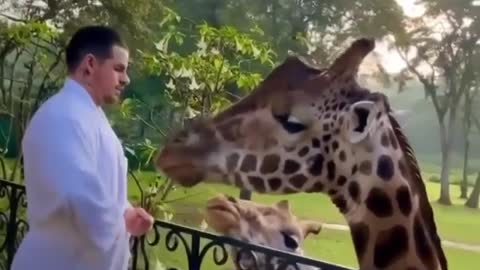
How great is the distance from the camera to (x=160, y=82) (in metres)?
2.72

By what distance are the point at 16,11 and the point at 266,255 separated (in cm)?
173

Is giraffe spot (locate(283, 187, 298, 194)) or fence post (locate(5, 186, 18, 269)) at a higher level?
giraffe spot (locate(283, 187, 298, 194))

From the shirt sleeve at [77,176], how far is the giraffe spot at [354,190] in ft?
1.28

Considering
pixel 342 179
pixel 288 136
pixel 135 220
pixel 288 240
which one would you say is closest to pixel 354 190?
pixel 342 179

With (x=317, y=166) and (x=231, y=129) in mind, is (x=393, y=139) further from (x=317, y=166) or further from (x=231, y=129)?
(x=231, y=129)

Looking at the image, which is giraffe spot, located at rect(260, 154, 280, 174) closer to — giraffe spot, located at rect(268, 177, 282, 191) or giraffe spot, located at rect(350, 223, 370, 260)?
giraffe spot, located at rect(268, 177, 282, 191)

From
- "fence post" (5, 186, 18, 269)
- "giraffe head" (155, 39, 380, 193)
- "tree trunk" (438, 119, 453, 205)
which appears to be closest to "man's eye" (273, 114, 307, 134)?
"giraffe head" (155, 39, 380, 193)

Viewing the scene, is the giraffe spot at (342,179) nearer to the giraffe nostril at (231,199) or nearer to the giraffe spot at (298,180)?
the giraffe spot at (298,180)

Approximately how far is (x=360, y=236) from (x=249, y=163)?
0.20 meters

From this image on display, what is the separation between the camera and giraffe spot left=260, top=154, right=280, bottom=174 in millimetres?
1493

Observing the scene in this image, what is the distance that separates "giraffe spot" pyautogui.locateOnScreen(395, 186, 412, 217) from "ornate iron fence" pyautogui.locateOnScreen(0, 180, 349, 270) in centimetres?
19

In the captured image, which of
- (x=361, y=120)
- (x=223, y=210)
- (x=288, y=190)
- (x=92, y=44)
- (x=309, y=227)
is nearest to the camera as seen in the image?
(x=361, y=120)

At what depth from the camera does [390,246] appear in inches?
57.6

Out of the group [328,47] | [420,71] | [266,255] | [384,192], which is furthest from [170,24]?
[384,192]
